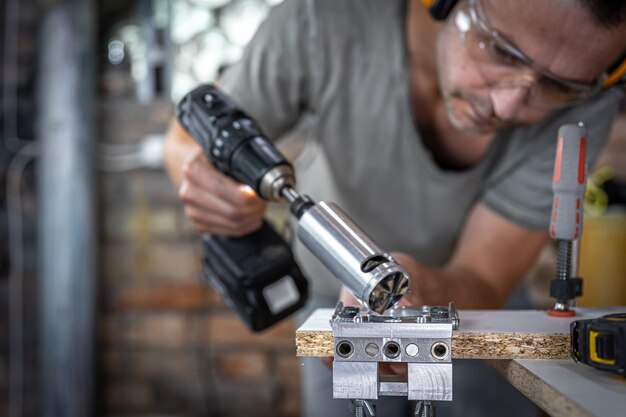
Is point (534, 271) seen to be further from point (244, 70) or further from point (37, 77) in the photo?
point (37, 77)

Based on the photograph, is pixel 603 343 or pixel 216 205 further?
pixel 216 205

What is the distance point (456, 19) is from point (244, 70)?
41cm

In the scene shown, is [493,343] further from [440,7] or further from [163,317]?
[163,317]

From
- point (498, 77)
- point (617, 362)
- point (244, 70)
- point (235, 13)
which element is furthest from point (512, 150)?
point (235, 13)

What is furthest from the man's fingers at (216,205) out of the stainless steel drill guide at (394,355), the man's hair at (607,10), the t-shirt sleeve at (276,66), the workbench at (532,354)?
the man's hair at (607,10)

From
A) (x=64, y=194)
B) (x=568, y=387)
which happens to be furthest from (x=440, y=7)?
(x=64, y=194)

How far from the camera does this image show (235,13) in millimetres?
2588

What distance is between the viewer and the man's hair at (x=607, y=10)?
86 cm

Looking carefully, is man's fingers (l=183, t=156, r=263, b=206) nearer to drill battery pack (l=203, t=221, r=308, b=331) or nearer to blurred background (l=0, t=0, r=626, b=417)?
drill battery pack (l=203, t=221, r=308, b=331)

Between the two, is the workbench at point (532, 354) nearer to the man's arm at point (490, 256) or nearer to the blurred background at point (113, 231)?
the man's arm at point (490, 256)

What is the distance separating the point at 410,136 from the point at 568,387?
0.74 m

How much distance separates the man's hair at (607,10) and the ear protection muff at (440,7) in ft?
0.63

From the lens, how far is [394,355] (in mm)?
708

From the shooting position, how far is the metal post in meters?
2.36
